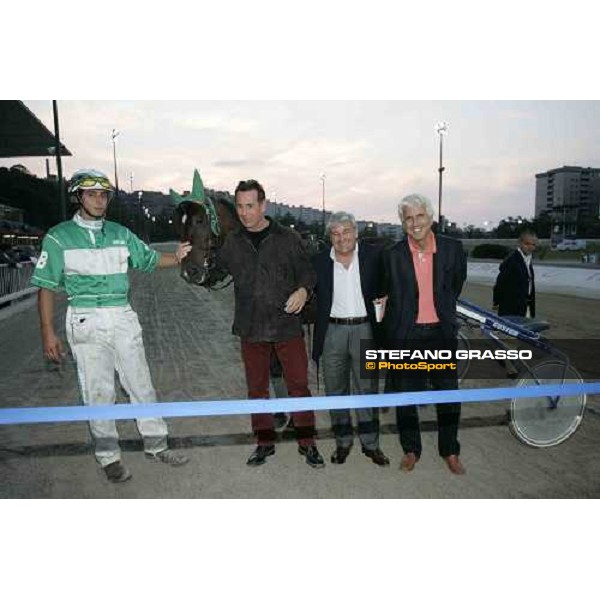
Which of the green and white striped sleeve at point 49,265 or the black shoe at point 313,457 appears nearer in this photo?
the green and white striped sleeve at point 49,265

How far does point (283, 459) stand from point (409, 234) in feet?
5.52

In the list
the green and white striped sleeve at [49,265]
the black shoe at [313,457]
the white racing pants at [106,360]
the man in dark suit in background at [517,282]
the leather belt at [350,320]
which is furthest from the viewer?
the man in dark suit in background at [517,282]

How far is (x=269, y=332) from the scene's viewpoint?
3043mm

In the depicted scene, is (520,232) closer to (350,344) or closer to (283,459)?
(350,344)

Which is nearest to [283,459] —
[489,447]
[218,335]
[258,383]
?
[258,383]

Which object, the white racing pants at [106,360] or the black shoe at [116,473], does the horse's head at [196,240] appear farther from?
the black shoe at [116,473]

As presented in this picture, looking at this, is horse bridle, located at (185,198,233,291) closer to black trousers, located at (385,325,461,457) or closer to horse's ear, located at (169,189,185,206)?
horse's ear, located at (169,189,185,206)

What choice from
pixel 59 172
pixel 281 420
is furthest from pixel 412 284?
pixel 59 172

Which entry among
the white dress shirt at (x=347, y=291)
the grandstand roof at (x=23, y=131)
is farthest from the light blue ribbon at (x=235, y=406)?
the grandstand roof at (x=23, y=131)

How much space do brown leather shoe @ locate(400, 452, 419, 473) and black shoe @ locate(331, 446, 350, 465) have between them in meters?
0.36

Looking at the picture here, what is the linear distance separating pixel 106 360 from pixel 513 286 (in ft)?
11.1

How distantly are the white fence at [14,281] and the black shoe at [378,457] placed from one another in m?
8.14

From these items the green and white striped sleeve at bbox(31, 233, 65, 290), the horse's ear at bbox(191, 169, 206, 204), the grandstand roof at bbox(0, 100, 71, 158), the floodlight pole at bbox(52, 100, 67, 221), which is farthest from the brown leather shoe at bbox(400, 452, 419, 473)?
the grandstand roof at bbox(0, 100, 71, 158)

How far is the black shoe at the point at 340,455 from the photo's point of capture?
3186 mm
